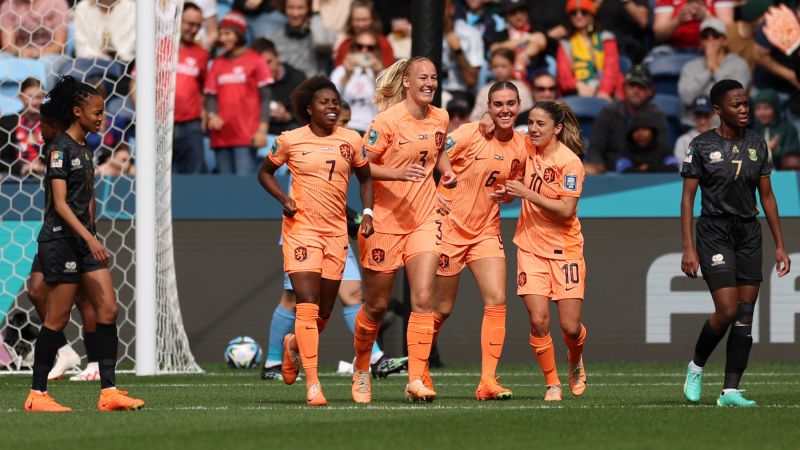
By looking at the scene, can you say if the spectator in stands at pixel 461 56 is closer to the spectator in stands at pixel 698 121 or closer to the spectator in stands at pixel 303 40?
the spectator in stands at pixel 303 40

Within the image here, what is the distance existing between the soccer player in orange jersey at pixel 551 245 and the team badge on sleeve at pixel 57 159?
313cm

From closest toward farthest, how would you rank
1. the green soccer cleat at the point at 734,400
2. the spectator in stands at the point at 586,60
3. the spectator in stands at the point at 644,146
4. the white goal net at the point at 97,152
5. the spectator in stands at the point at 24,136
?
1. the green soccer cleat at the point at 734,400
2. the white goal net at the point at 97,152
3. the spectator in stands at the point at 24,136
4. the spectator in stands at the point at 644,146
5. the spectator in stands at the point at 586,60

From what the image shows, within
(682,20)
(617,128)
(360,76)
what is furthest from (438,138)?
(682,20)

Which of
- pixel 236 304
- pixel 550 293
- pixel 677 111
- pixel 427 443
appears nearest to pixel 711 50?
pixel 677 111

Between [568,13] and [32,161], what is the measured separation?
21.8ft

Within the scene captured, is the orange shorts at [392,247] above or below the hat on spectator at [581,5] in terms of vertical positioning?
below

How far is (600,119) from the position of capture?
15672mm

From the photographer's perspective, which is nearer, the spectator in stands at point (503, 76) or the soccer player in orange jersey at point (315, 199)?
the soccer player in orange jersey at point (315, 199)

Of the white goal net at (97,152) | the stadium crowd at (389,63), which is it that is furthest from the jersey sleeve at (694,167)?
the stadium crowd at (389,63)

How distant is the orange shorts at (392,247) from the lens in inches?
381

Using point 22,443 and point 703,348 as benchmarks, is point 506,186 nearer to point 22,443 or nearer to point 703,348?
point 703,348

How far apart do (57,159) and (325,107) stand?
5.70 ft

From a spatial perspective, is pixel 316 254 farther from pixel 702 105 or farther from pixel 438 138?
pixel 702 105

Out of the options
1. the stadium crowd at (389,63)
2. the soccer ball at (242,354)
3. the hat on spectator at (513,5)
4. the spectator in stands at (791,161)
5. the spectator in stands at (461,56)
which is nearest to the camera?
the soccer ball at (242,354)
